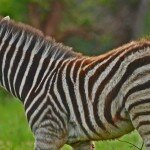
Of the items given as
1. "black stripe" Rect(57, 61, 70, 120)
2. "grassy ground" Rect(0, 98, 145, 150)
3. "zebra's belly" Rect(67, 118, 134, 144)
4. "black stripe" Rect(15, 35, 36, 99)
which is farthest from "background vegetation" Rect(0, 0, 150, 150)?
"zebra's belly" Rect(67, 118, 134, 144)

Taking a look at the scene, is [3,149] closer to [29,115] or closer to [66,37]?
[29,115]

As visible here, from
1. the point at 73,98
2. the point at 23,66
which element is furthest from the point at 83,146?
the point at 23,66

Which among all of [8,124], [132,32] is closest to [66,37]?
[132,32]

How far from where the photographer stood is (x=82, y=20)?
3084 cm

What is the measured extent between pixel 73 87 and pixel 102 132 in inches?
22.9

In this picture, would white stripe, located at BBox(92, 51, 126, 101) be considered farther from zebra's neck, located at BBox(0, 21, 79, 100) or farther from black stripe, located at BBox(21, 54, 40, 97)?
black stripe, located at BBox(21, 54, 40, 97)

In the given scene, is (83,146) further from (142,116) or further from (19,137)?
(19,137)

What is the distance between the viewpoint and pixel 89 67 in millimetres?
7555

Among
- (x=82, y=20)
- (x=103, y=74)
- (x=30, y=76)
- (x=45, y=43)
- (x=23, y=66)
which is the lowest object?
(x=103, y=74)

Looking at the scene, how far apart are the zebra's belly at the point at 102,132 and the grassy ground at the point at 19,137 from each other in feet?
5.74

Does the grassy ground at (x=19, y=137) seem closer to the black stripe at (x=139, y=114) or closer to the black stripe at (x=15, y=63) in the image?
the black stripe at (x=15, y=63)

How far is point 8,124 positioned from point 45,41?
634 centimetres

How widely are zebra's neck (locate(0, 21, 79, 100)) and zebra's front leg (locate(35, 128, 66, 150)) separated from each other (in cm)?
52

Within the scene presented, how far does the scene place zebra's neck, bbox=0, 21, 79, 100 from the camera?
797 centimetres
